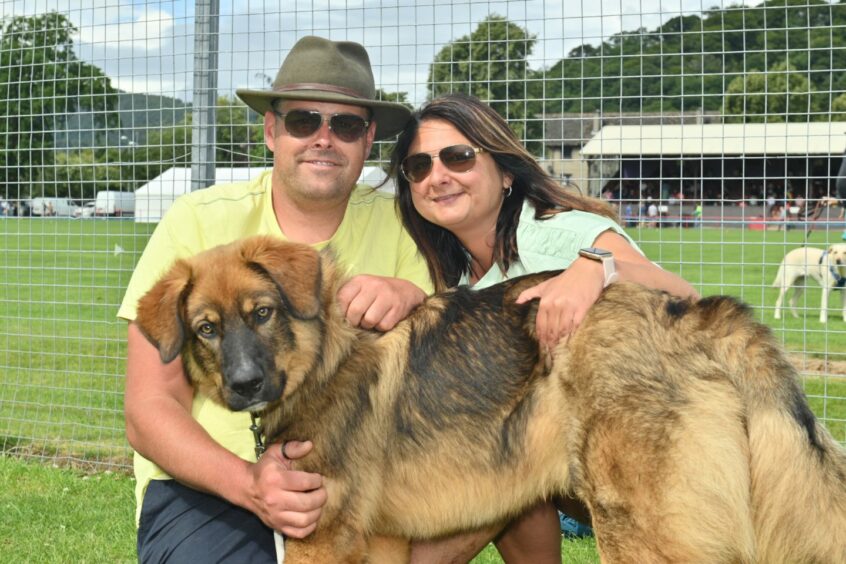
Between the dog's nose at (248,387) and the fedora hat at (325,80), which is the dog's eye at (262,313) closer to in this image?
the dog's nose at (248,387)

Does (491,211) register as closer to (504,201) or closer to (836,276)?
(504,201)

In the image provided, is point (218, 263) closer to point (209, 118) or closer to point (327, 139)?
point (327, 139)

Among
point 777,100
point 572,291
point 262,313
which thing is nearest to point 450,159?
point 572,291

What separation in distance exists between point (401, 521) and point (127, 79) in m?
5.38

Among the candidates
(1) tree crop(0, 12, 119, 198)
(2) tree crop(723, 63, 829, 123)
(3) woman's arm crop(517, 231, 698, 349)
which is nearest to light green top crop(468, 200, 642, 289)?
(3) woman's arm crop(517, 231, 698, 349)

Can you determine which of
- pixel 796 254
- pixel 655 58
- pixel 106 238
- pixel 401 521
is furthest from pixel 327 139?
pixel 796 254

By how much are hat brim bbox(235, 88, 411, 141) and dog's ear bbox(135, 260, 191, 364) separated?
3.74 ft

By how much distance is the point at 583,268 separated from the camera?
3.44 m

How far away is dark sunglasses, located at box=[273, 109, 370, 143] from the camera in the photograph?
4.16 m

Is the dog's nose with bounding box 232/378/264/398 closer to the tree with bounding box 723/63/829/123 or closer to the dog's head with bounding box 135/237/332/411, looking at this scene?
the dog's head with bounding box 135/237/332/411

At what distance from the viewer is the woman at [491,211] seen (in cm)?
404

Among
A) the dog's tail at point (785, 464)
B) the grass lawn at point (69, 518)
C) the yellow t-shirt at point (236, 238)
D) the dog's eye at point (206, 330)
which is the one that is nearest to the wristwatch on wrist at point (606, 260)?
the dog's tail at point (785, 464)

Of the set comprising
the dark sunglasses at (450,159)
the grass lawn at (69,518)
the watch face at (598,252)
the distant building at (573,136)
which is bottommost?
the grass lawn at (69,518)

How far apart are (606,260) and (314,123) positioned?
1.61 meters
